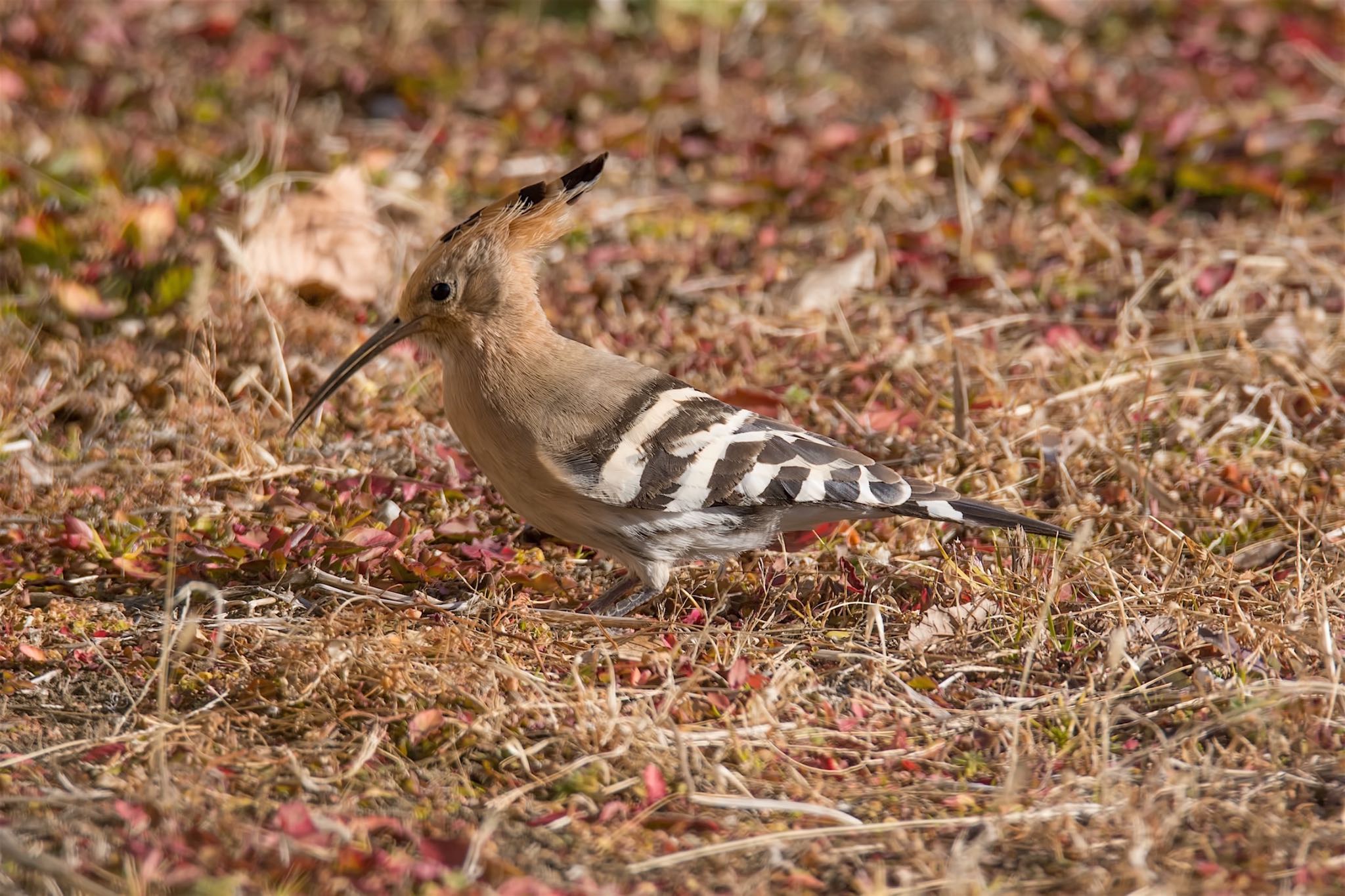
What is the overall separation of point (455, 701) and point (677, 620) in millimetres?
543

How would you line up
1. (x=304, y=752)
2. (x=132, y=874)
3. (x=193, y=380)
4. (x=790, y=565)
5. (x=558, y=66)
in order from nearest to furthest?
(x=132, y=874) → (x=304, y=752) → (x=790, y=565) → (x=193, y=380) → (x=558, y=66)

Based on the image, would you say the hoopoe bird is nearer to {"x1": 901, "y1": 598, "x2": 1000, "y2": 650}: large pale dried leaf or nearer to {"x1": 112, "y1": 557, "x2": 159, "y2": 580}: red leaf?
{"x1": 901, "y1": 598, "x2": 1000, "y2": 650}: large pale dried leaf

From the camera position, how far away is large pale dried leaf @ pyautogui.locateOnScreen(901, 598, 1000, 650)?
2.74m

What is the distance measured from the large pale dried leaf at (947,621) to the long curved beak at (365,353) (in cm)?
123

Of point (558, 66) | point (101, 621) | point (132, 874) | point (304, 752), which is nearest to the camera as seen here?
point (132, 874)

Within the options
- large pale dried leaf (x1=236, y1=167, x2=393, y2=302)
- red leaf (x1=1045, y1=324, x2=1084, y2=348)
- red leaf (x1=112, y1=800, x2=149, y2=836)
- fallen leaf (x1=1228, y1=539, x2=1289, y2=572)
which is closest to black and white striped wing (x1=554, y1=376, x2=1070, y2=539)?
fallen leaf (x1=1228, y1=539, x2=1289, y2=572)

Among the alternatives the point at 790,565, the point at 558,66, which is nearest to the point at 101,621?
the point at 790,565

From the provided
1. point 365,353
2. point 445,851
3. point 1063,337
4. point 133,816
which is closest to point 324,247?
point 365,353

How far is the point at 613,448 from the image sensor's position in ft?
9.19

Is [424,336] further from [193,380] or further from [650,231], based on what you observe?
[650,231]

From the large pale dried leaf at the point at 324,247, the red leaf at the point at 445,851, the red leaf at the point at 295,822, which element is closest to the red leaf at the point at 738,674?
the red leaf at the point at 445,851

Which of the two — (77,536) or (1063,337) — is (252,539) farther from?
(1063,337)

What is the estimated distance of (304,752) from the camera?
2.39m

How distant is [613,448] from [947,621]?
0.72 metres
